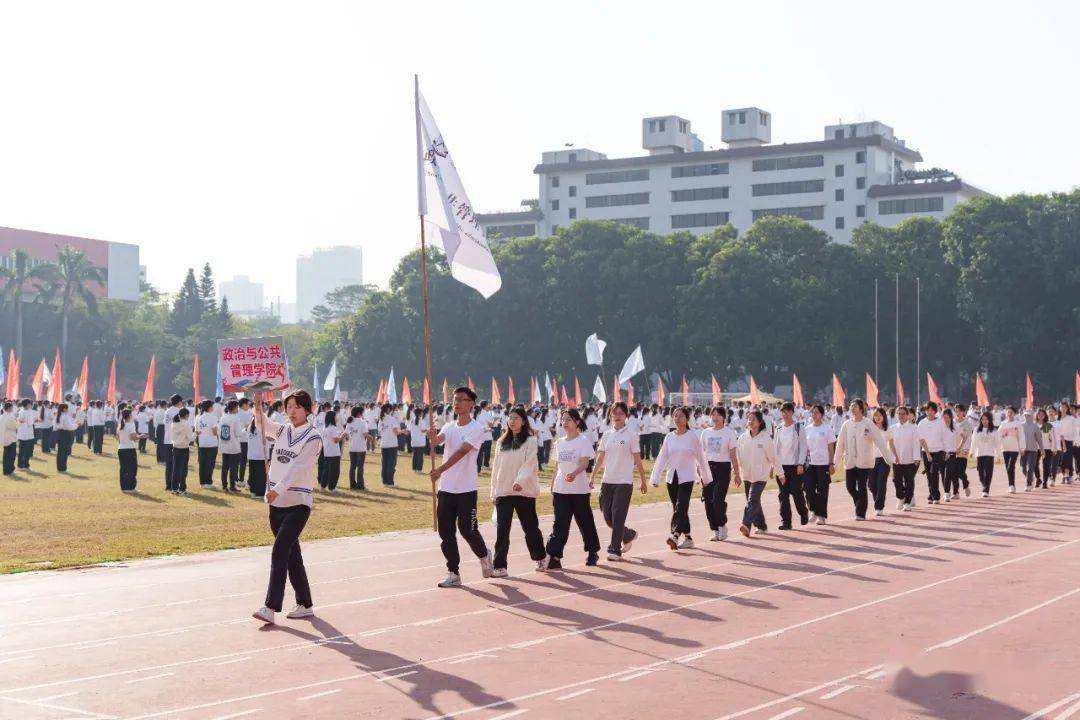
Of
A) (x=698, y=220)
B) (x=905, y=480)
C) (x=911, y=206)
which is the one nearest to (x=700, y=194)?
(x=698, y=220)

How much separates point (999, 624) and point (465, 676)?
16.2ft

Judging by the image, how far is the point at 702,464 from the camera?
18.1 meters

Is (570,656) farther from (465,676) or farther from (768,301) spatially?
(768,301)

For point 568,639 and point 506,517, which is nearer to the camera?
point 568,639

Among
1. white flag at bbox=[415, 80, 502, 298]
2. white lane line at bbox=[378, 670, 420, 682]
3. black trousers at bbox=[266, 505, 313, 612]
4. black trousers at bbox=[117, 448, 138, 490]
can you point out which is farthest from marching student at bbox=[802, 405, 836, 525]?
black trousers at bbox=[117, 448, 138, 490]

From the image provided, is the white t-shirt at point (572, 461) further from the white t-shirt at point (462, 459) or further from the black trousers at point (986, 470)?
the black trousers at point (986, 470)

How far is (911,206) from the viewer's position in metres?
109

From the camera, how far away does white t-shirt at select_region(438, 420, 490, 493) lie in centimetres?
1440

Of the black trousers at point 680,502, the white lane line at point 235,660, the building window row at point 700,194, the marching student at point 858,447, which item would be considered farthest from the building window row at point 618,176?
the white lane line at point 235,660

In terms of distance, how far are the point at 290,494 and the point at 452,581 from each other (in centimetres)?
286

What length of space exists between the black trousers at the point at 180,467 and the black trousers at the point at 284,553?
1688 centimetres

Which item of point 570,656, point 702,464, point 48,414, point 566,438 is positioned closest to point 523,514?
point 566,438

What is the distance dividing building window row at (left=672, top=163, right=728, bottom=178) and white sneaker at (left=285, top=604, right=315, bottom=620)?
108 meters

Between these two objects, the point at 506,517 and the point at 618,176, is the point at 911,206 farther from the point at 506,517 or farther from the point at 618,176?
the point at 506,517
